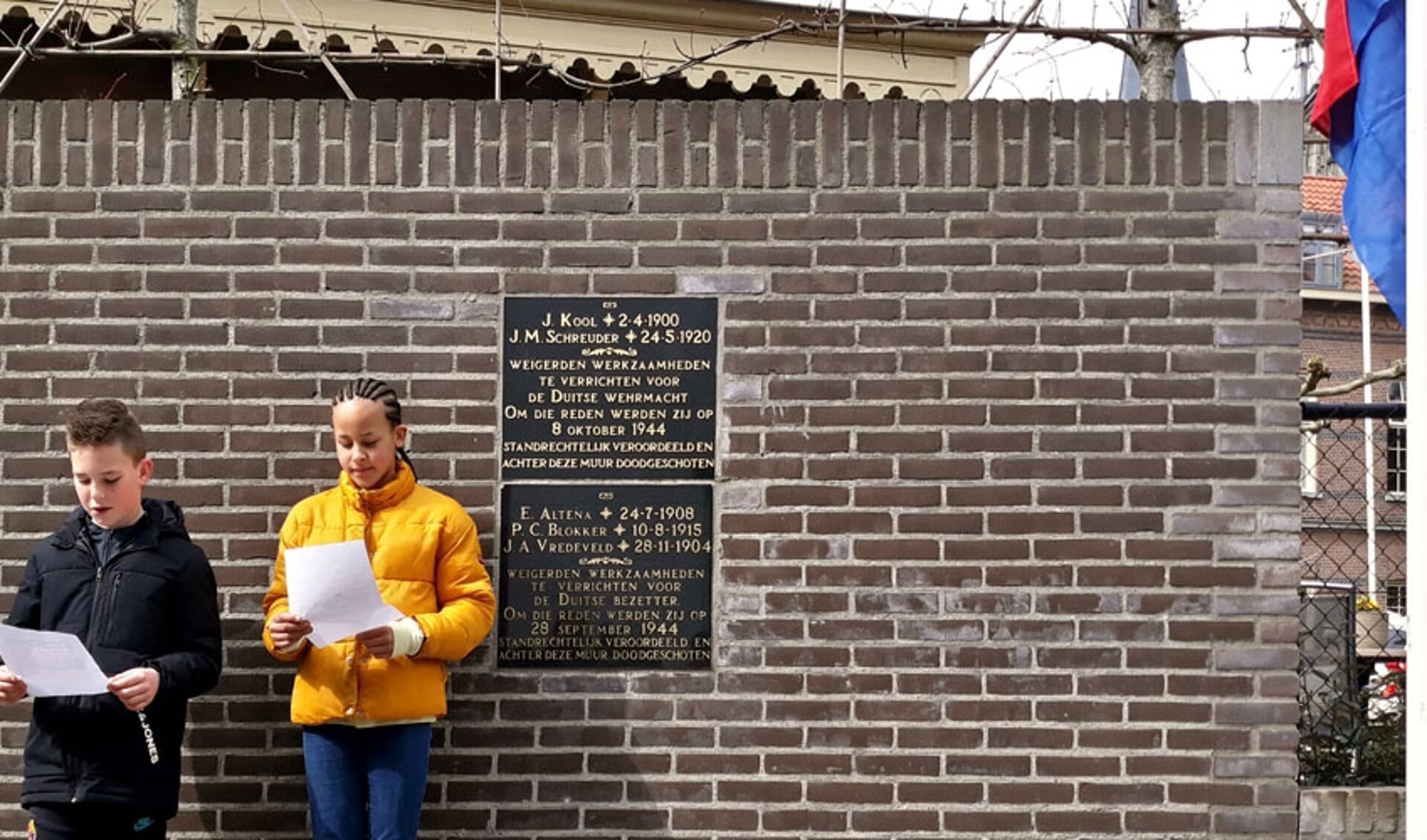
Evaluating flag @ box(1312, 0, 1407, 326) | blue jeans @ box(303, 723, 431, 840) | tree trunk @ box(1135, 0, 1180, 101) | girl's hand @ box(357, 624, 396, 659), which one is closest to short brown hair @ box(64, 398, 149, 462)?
girl's hand @ box(357, 624, 396, 659)

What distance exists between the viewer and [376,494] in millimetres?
4852

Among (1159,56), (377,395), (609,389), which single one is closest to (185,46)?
(609,389)

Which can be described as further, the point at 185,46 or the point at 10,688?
the point at 185,46

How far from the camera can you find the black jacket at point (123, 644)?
14.7 feet

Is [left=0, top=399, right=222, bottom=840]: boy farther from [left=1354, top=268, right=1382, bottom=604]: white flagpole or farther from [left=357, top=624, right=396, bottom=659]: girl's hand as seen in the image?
[left=1354, top=268, right=1382, bottom=604]: white flagpole

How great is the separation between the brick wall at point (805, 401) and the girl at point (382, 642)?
0.56 meters

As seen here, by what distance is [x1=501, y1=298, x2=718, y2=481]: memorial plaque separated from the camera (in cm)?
547

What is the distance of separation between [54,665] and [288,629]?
614 mm

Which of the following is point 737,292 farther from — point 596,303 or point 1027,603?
point 1027,603

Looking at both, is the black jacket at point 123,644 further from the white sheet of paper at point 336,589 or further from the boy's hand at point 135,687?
the white sheet of paper at point 336,589

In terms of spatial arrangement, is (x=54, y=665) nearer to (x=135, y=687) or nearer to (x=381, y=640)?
(x=135, y=687)

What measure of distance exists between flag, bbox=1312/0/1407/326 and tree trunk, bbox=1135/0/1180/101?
3.20m

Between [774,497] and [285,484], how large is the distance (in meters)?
1.65
